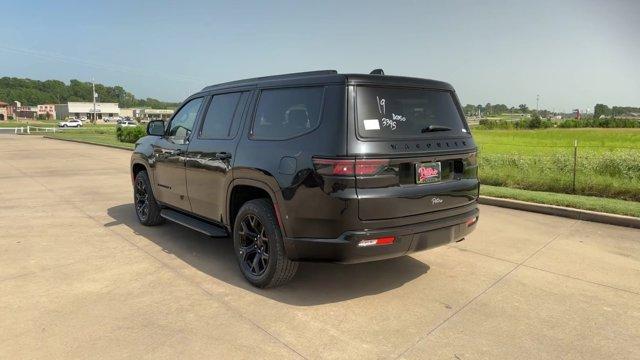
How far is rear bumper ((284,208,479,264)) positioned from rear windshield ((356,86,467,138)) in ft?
2.51

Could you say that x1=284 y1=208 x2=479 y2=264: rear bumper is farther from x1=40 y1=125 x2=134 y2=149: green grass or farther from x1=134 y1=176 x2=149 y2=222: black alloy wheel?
x1=40 y1=125 x2=134 y2=149: green grass

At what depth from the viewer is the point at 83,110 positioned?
408 feet

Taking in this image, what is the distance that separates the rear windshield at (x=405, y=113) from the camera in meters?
3.75

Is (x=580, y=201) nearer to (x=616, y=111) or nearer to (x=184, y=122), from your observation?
(x=184, y=122)

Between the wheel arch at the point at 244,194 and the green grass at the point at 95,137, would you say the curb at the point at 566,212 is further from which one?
the green grass at the point at 95,137

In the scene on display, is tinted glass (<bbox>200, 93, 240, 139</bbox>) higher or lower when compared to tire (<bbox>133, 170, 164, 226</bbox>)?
higher

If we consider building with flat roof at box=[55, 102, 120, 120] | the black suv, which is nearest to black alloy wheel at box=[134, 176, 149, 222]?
the black suv

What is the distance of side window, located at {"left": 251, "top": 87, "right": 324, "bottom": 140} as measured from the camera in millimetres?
3897

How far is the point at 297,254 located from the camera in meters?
3.86

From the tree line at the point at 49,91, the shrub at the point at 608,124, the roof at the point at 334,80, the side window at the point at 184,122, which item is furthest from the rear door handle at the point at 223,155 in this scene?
the tree line at the point at 49,91

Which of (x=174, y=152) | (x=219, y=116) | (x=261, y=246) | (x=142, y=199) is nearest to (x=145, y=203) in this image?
(x=142, y=199)

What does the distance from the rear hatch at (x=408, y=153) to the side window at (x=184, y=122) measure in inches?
101

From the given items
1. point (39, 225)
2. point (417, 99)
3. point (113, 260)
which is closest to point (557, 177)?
point (417, 99)

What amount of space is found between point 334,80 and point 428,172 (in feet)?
3.66
